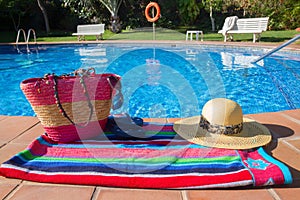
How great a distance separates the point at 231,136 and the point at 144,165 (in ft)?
Result: 2.29

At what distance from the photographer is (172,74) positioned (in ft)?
21.0

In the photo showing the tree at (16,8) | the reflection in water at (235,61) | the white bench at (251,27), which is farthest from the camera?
the tree at (16,8)

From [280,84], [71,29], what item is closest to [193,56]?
[280,84]

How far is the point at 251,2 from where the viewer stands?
12.7m

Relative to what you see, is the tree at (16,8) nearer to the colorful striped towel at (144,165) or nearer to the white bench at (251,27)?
the white bench at (251,27)

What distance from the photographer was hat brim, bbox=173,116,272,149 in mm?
1878

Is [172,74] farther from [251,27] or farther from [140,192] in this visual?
[140,192]

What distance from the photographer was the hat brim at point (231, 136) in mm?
1878

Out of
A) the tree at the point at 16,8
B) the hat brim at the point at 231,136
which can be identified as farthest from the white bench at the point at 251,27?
the tree at the point at 16,8

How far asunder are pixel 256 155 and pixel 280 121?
0.84 m

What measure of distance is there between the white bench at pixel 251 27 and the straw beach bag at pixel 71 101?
8.33m

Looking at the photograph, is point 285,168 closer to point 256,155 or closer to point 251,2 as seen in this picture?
point 256,155

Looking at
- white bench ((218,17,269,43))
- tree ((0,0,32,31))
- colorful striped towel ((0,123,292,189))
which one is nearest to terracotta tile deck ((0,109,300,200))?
colorful striped towel ((0,123,292,189))

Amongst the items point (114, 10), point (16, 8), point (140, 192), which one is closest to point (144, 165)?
point (140, 192)
